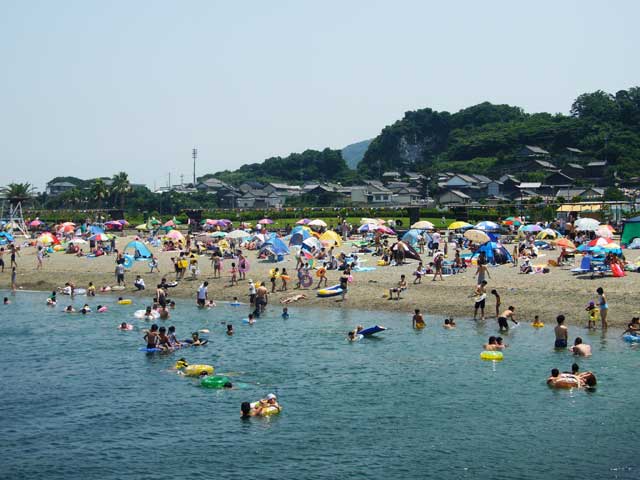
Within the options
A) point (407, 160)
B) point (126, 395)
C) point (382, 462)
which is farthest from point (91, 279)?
point (407, 160)

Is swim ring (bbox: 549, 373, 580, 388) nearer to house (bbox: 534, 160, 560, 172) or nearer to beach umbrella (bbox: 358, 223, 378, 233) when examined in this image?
beach umbrella (bbox: 358, 223, 378, 233)

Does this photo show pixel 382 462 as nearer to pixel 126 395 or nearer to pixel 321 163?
pixel 126 395

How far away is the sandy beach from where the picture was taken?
3088 cm

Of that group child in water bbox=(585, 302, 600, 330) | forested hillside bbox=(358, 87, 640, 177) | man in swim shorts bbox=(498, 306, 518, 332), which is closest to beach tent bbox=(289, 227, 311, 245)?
man in swim shorts bbox=(498, 306, 518, 332)

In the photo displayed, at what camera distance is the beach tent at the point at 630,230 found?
4312cm

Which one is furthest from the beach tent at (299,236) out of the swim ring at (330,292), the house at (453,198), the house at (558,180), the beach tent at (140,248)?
the house at (558,180)

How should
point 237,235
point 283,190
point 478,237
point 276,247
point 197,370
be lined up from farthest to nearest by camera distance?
point 283,190
point 237,235
point 276,247
point 478,237
point 197,370

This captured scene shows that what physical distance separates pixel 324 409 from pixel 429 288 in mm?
15919

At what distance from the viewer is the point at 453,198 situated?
97125mm

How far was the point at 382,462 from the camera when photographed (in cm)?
1689

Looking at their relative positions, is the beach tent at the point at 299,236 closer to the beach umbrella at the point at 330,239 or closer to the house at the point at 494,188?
the beach umbrella at the point at 330,239

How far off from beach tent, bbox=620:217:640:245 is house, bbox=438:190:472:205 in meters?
51.1

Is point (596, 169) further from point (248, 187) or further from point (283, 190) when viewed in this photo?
point (248, 187)

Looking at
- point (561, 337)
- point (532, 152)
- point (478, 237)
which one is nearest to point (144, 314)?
point (561, 337)
